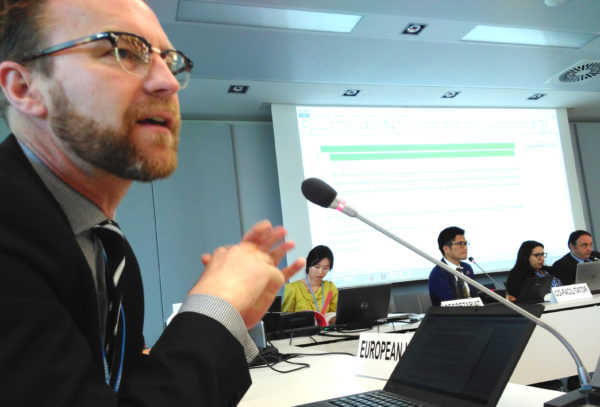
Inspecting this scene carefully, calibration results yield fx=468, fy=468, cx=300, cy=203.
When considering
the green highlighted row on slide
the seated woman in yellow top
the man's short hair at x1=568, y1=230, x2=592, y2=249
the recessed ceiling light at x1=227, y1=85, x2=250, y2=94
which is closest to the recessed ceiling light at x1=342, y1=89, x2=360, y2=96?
the green highlighted row on slide

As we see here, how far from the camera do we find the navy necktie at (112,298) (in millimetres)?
730

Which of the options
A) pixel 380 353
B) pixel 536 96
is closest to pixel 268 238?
pixel 380 353

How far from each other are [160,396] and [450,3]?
3821mm

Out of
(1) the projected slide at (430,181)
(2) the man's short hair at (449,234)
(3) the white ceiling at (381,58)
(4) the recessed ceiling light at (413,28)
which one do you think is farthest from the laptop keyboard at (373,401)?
(1) the projected slide at (430,181)

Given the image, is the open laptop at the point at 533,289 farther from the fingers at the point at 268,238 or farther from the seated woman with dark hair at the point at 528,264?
the fingers at the point at 268,238

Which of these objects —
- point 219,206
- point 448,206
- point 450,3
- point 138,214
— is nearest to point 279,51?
point 450,3

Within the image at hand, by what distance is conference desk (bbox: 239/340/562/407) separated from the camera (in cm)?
95

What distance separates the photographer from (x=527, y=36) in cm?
437

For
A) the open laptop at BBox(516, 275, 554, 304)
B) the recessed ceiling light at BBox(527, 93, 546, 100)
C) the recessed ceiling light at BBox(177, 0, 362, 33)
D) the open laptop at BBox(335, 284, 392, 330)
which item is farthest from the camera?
the recessed ceiling light at BBox(527, 93, 546, 100)

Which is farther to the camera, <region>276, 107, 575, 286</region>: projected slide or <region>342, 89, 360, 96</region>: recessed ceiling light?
<region>276, 107, 575, 286</region>: projected slide

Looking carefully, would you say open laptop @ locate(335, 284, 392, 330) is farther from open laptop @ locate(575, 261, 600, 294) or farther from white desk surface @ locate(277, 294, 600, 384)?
open laptop @ locate(575, 261, 600, 294)

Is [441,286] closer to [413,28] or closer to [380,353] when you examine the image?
[413,28]

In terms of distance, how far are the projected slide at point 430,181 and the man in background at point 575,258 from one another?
0.76 m

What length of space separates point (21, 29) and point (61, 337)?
1.78 ft
